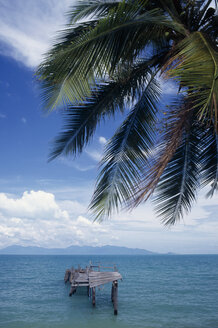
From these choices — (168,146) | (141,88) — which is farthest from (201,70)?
(141,88)

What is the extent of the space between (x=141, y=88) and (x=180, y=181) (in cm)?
185

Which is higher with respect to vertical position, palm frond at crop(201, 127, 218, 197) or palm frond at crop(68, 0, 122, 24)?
palm frond at crop(68, 0, 122, 24)

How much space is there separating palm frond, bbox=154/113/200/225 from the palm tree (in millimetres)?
18

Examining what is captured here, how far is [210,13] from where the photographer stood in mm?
4129

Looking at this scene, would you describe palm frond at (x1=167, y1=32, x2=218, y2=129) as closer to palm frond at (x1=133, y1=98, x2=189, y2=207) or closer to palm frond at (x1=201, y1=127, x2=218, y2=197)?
palm frond at (x1=133, y1=98, x2=189, y2=207)

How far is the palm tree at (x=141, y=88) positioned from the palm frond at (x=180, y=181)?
18 millimetres

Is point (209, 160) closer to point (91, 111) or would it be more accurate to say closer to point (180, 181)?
point (180, 181)

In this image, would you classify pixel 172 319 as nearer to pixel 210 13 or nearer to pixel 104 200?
pixel 104 200

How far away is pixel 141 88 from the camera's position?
17.8 ft

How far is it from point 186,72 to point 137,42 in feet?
5.01

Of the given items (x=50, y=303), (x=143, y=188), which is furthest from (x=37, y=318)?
(x=143, y=188)

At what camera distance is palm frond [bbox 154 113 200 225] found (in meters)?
5.33

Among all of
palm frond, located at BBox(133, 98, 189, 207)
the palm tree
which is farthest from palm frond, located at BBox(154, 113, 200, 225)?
palm frond, located at BBox(133, 98, 189, 207)

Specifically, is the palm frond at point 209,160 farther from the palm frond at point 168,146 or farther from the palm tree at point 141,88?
the palm frond at point 168,146
